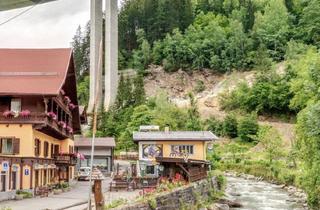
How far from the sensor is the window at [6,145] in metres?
27.1

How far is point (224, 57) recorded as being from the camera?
95.5m

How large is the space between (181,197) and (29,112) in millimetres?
10070

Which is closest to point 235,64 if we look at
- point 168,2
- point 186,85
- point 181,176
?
point 186,85

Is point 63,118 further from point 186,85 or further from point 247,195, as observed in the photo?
point 186,85

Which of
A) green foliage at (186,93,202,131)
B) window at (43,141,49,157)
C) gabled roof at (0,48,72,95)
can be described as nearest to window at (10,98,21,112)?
gabled roof at (0,48,72,95)

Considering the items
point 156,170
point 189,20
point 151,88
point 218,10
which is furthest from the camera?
point 218,10

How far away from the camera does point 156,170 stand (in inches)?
1455

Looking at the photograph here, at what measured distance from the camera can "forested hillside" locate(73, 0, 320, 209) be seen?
208 feet

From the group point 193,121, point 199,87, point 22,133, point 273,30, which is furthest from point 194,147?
point 273,30

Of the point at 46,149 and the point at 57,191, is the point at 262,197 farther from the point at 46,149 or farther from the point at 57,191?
the point at 46,149

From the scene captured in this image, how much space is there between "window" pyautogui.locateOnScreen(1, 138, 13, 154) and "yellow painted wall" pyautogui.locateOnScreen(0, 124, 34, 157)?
31cm

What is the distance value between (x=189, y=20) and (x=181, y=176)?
83.2 m

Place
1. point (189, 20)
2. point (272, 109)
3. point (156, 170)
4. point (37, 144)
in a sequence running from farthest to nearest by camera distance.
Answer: point (189, 20) → point (272, 109) → point (156, 170) → point (37, 144)

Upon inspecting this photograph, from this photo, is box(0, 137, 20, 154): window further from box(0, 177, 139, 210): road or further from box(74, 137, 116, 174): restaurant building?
box(74, 137, 116, 174): restaurant building
